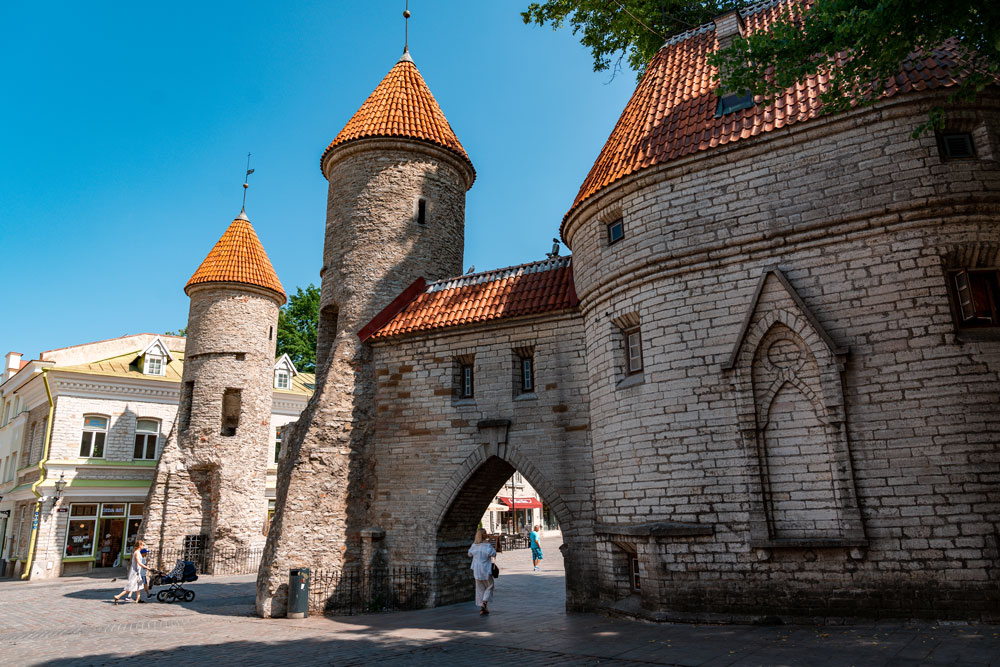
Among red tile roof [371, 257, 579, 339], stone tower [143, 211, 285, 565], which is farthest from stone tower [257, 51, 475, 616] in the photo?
stone tower [143, 211, 285, 565]

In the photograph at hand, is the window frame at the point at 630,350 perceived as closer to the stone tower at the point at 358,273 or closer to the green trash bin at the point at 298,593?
the stone tower at the point at 358,273

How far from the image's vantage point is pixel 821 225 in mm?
9938

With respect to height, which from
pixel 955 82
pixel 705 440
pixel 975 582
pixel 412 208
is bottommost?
pixel 975 582

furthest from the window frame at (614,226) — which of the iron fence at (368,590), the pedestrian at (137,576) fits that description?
the pedestrian at (137,576)

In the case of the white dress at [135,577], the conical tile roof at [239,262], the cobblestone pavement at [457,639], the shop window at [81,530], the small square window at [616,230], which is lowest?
the cobblestone pavement at [457,639]

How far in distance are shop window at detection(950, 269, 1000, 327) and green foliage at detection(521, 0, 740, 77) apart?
10561mm

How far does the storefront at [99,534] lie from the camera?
25.6 meters

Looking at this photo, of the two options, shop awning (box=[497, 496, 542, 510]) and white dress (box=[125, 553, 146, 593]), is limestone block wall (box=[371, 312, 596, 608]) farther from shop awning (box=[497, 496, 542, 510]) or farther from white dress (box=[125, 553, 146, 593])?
shop awning (box=[497, 496, 542, 510])

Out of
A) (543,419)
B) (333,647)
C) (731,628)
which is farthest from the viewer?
(543,419)

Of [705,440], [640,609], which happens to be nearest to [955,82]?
[705,440]

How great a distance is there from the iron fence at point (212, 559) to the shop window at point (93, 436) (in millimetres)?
7354

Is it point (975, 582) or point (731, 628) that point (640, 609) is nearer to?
point (731, 628)

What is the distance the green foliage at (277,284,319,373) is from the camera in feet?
132

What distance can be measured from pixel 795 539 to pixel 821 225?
4.71 m
